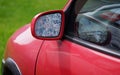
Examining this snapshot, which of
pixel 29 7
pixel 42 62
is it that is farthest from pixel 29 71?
pixel 29 7

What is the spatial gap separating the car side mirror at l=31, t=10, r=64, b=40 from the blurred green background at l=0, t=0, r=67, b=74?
192 inches

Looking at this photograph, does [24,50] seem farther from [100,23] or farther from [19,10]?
[19,10]

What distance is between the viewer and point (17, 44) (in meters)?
3.56

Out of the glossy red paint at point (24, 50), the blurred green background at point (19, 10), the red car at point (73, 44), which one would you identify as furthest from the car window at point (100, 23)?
the blurred green background at point (19, 10)

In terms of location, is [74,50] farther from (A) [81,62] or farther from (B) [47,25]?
(B) [47,25]

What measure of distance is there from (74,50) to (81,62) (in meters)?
0.15

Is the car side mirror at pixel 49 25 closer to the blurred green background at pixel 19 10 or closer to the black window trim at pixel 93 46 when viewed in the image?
the black window trim at pixel 93 46

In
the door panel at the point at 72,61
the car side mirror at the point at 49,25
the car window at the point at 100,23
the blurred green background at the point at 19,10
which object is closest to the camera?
the door panel at the point at 72,61

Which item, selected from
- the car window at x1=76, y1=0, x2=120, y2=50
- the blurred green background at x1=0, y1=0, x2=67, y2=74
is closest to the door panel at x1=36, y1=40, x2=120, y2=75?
the car window at x1=76, y1=0, x2=120, y2=50

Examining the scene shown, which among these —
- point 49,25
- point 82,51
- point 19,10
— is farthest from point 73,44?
point 19,10

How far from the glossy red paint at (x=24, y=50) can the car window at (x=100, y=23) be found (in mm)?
418

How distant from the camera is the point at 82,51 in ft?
8.63

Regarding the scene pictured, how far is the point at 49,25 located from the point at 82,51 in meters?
0.49

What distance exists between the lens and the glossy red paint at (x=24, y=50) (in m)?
3.16
